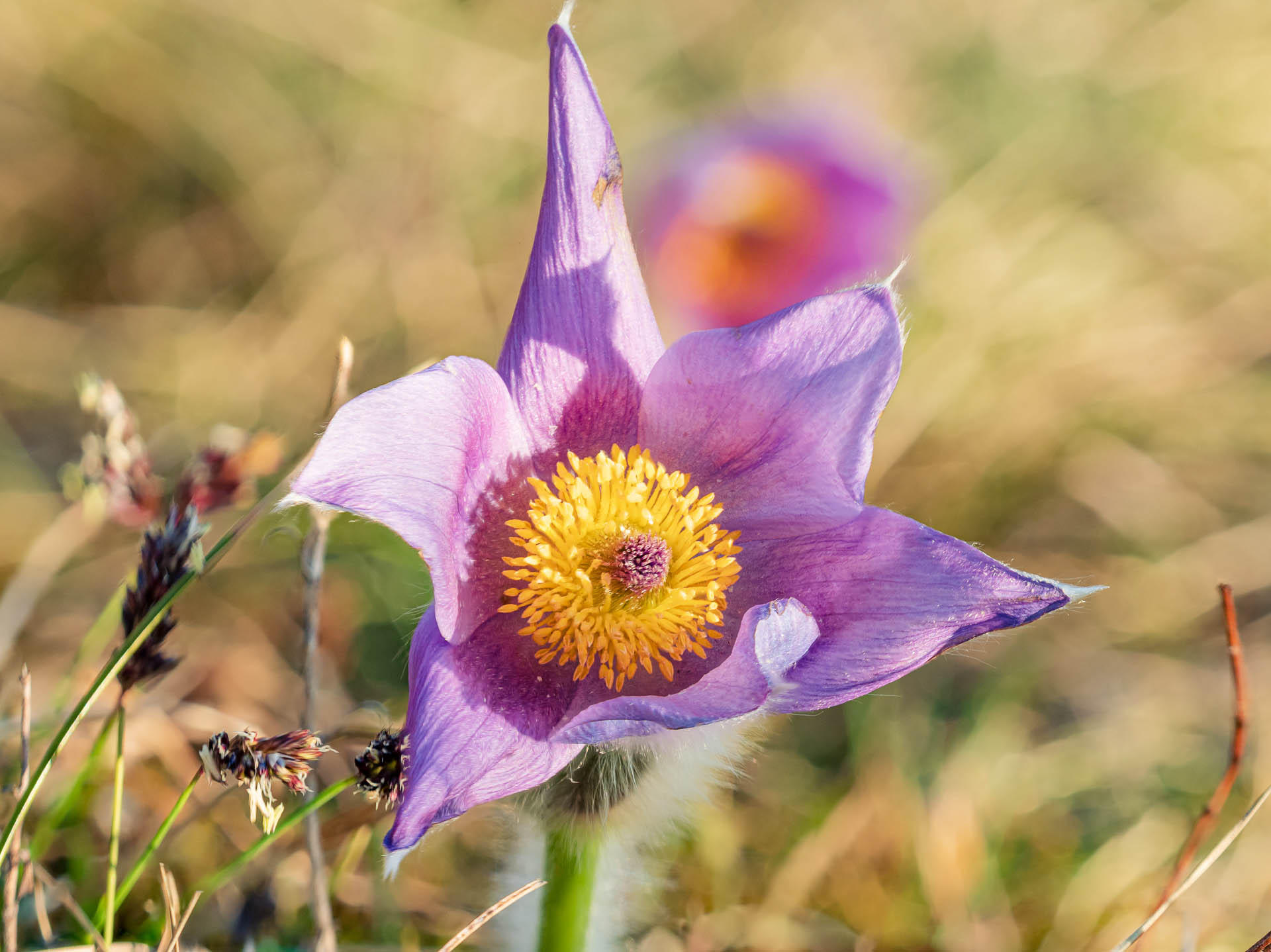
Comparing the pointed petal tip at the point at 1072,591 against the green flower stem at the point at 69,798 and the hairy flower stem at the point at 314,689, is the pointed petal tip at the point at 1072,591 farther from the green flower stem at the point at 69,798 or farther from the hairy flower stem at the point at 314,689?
the green flower stem at the point at 69,798

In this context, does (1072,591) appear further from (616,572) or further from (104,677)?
(104,677)

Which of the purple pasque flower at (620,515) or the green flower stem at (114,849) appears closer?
the purple pasque flower at (620,515)

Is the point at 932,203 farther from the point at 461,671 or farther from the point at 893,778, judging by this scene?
the point at 461,671

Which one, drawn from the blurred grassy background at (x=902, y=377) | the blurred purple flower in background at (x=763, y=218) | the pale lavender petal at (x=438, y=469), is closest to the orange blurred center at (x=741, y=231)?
the blurred purple flower in background at (x=763, y=218)

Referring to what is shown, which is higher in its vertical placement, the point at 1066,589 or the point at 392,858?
the point at 1066,589

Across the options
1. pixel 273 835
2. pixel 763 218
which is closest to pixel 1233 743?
pixel 273 835
